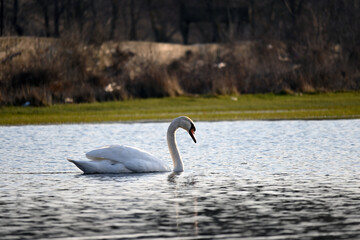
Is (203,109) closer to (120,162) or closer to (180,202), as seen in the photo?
(120,162)

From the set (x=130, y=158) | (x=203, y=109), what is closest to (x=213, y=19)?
(x=203, y=109)

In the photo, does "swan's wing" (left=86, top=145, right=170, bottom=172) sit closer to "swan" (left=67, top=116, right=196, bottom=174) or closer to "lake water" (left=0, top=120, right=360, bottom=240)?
"swan" (left=67, top=116, right=196, bottom=174)

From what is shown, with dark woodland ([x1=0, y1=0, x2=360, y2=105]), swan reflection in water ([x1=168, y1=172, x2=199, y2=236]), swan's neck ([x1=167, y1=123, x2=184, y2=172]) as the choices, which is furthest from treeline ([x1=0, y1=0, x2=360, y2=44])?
swan reflection in water ([x1=168, y1=172, x2=199, y2=236])

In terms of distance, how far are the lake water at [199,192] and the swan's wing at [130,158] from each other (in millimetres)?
182

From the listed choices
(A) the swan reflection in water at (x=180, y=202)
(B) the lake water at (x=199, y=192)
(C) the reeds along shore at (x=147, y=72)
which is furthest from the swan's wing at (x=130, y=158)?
(C) the reeds along shore at (x=147, y=72)

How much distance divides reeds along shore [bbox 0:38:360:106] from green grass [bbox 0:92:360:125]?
3.59 feet

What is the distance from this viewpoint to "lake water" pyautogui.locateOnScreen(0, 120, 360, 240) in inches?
320

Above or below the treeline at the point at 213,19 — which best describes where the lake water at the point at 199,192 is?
below

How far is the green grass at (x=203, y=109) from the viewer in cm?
2416

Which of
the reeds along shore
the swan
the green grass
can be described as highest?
the reeds along shore

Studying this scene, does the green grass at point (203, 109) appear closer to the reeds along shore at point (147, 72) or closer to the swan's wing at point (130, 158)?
the reeds along shore at point (147, 72)

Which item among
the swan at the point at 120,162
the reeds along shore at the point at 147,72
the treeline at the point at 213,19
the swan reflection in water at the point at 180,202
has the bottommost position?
the swan reflection in water at the point at 180,202

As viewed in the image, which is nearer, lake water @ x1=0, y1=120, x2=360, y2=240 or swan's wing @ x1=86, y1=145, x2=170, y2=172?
lake water @ x1=0, y1=120, x2=360, y2=240

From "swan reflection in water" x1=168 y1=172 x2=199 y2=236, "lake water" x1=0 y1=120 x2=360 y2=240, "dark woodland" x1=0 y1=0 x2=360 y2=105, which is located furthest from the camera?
"dark woodland" x1=0 y1=0 x2=360 y2=105
